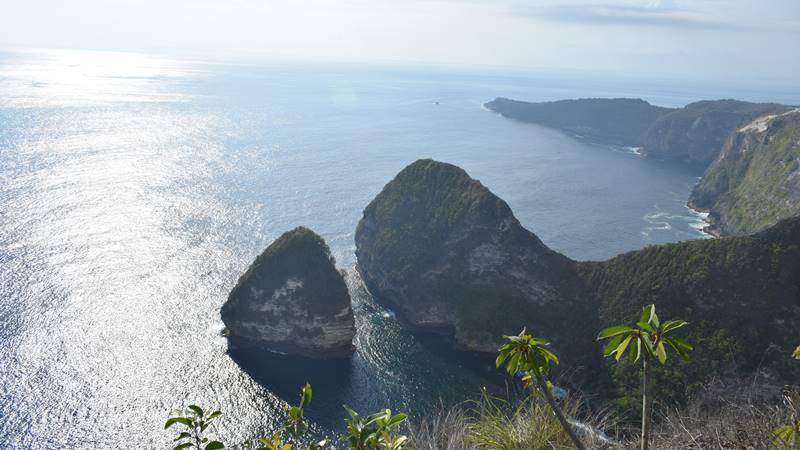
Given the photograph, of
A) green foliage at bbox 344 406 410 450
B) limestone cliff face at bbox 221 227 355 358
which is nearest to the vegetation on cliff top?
limestone cliff face at bbox 221 227 355 358

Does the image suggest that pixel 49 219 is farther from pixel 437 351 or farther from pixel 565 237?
pixel 565 237

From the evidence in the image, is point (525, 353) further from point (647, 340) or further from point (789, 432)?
point (789, 432)

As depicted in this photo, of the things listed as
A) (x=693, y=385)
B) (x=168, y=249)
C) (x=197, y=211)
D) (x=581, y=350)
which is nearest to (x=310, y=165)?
(x=197, y=211)

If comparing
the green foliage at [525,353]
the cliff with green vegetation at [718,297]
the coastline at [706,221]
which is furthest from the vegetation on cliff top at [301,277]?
the coastline at [706,221]

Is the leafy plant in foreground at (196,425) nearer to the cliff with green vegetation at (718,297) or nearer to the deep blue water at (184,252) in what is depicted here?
the deep blue water at (184,252)

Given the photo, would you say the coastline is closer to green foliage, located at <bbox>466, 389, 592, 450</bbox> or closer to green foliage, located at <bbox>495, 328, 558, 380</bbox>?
green foliage, located at <bbox>466, 389, 592, 450</bbox>

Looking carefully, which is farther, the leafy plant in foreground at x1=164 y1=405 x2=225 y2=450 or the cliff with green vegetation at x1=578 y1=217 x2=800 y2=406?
the cliff with green vegetation at x1=578 y1=217 x2=800 y2=406
